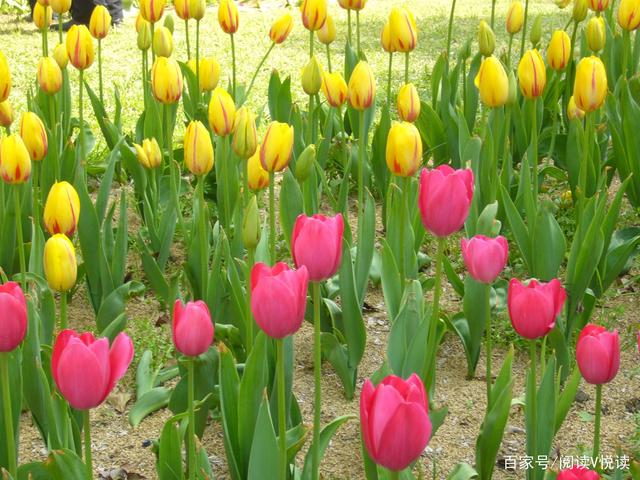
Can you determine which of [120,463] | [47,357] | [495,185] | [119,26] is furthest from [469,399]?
[119,26]

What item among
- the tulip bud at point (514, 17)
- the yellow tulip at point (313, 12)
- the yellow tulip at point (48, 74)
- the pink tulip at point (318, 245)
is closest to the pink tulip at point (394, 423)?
the pink tulip at point (318, 245)

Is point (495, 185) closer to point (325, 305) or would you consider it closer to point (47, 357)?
point (325, 305)

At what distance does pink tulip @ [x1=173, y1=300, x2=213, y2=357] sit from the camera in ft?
5.18

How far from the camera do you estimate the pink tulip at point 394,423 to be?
125 centimetres

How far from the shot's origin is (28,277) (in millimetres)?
2459

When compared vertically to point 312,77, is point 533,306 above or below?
below

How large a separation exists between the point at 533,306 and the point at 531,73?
118 cm

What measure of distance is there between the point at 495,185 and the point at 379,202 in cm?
94

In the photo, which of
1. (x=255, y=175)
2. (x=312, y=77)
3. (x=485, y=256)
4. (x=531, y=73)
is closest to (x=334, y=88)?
(x=312, y=77)

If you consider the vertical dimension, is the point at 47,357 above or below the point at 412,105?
below

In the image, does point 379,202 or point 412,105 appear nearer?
point 412,105

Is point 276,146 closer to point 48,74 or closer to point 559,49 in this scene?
point 48,74

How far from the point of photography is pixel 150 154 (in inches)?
122

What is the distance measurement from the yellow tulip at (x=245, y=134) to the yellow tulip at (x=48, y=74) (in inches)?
31.7
